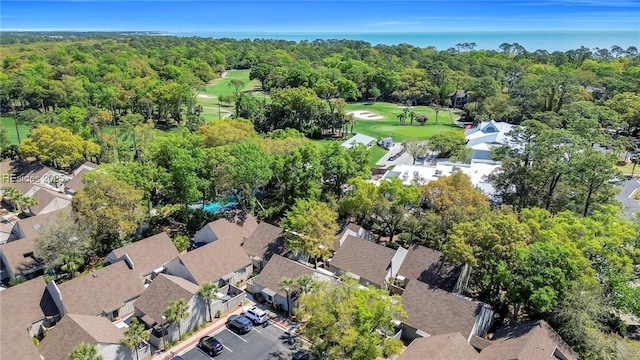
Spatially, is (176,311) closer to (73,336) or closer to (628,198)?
(73,336)

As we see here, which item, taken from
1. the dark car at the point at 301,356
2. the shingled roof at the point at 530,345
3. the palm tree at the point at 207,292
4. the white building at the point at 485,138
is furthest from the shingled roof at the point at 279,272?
the white building at the point at 485,138

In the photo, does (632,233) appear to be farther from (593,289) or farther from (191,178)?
(191,178)

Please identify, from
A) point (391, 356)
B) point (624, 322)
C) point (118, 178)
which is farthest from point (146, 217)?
point (624, 322)

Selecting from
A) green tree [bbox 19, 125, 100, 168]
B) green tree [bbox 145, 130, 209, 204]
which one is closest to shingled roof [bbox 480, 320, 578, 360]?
green tree [bbox 145, 130, 209, 204]

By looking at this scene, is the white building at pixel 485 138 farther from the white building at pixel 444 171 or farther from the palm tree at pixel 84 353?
the palm tree at pixel 84 353

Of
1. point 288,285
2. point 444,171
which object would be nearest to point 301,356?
point 288,285

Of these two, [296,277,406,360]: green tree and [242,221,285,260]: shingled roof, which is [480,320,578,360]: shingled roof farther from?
[242,221,285,260]: shingled roof
